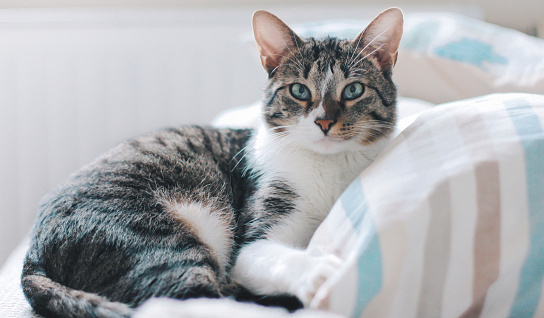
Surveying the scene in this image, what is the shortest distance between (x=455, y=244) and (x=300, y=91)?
0.54 m

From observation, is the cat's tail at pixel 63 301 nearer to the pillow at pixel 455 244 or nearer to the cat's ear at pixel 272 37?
the pillow at pixel 455 244

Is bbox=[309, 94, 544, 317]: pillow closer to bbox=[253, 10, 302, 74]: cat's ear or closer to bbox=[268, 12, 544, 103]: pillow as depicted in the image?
bbox=[253, 10, 302, 74]: cat's ear

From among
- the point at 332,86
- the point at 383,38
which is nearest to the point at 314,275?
the point at 332,86

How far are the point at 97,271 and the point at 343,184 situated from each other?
1.89ft

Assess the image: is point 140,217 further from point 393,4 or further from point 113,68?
point 393,4

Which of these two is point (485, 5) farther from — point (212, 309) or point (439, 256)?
point (212, 309)

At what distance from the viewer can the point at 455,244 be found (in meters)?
0.70

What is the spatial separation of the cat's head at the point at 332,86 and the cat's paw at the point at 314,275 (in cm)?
35

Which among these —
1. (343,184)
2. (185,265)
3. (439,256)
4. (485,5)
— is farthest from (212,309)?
(485,5)

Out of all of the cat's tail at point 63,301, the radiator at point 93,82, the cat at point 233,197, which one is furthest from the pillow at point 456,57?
the cat's tail at point 63,301

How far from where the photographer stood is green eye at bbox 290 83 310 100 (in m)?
1.07

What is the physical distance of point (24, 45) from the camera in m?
1.95

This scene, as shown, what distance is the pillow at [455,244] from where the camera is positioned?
67cm

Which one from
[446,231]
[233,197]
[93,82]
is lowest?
[233,197]
